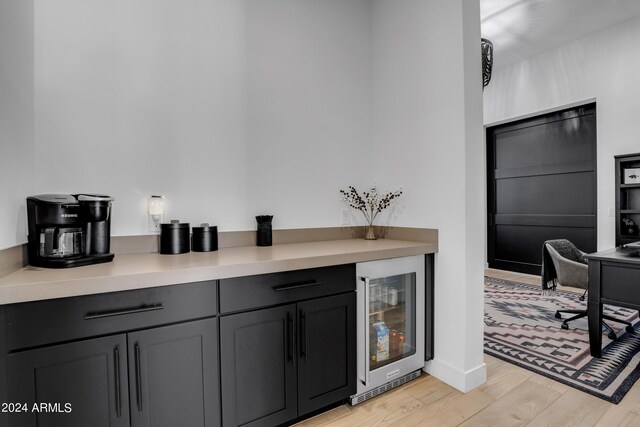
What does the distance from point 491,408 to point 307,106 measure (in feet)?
7.29

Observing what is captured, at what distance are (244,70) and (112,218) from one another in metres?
1.21

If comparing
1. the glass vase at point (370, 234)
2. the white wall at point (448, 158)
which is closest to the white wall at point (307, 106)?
the glass vase at point (370, 234)

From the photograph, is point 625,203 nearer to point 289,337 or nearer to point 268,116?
point 268,116

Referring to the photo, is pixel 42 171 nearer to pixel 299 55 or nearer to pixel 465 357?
pixel 299 55

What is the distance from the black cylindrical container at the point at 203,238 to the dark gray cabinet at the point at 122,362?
484mm

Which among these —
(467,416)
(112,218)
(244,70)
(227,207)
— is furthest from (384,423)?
(244,70)

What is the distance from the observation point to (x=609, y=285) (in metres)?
2.17

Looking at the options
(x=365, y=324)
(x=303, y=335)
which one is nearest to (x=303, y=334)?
(x=303, y=335)

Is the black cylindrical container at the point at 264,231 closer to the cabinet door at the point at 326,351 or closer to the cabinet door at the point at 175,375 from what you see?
the cabinet door at the point at 326,351

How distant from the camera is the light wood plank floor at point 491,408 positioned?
162 centimetres

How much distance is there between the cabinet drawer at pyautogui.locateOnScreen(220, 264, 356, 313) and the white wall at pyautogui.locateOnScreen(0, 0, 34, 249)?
0.86m

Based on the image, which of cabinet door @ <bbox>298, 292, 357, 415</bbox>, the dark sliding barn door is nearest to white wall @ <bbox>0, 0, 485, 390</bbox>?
cabinet door @ <bbox>298, 292, 357, 415</bbox>

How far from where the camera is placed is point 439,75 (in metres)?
2.02

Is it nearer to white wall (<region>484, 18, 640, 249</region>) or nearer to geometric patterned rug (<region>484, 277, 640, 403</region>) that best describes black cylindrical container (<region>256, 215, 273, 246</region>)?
geometric patterned rug (<region>484, 277, 640, 403</region>)
